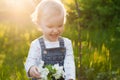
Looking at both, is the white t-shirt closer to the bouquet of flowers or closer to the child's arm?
the child's arm

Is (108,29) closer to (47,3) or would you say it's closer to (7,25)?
(7,25)

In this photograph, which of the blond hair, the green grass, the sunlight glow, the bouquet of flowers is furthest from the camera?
the sunlight glow

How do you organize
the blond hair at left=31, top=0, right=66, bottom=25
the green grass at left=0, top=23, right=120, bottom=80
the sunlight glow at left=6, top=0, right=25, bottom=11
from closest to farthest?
the blond hair at left=31, top=0, right=66, bottom=25
the green grass at left=0, top=23, right=120, bottom=80
the sunlight glow at left=6, top=0, right=25, bottom=11

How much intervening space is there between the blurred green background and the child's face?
53.8 inches

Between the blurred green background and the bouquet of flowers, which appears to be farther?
the blurred green background

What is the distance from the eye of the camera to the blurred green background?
17.6 ft

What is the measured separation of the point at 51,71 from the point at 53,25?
39 cm

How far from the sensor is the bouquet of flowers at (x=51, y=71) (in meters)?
3.36

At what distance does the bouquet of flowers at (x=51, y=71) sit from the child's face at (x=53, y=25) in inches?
11.0

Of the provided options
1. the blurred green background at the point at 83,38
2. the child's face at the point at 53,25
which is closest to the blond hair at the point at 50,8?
the child's face at the point at 53,25

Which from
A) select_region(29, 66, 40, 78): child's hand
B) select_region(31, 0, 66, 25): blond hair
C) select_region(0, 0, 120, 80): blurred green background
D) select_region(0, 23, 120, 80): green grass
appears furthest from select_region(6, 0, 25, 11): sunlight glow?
select_region(29, 66, 40, 78): child's hand

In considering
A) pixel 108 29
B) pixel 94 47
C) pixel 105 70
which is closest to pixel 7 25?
pixel 108 29

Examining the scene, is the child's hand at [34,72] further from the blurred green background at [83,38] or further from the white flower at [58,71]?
the blurred green background at [83,38]

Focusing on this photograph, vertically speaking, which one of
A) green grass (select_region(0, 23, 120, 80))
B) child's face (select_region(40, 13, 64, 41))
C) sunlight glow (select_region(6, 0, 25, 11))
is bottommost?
green grass (select_region(0, 23, 120, 80))
